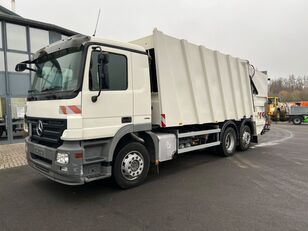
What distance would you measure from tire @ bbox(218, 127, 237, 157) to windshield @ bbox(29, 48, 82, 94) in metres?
5.07

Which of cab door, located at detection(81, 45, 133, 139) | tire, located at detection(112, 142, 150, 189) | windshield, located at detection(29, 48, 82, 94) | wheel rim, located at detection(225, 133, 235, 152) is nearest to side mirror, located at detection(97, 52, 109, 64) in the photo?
cab door, located at detection(81, 45, 133, 139)

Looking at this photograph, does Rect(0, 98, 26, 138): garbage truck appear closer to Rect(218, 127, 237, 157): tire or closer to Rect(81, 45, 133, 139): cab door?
Rect(81, 45, 133, 139): cab door

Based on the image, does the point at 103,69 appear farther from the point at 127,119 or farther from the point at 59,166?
the point at 59,166

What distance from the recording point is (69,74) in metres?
4.34

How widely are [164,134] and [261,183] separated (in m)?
2.34

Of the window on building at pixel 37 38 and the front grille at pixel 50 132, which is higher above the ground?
the window on building at pixel 37 38

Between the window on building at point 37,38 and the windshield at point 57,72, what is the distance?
7.71 m

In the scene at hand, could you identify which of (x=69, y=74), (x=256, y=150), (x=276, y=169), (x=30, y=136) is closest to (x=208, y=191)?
(x=276, y=169)

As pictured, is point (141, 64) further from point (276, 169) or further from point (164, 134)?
point (276, 169)

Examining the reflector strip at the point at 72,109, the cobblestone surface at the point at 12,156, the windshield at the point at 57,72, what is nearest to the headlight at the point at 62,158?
the reflector strip at the point at 72,109

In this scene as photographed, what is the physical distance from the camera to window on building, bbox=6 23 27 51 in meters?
11.1

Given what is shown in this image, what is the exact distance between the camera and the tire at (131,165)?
4.76 m

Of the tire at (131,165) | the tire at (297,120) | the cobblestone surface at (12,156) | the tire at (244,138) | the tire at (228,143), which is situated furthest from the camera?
the tire at (297,120)

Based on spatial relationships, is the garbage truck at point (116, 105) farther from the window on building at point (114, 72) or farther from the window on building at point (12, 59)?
the window on building at point (12, 59)
